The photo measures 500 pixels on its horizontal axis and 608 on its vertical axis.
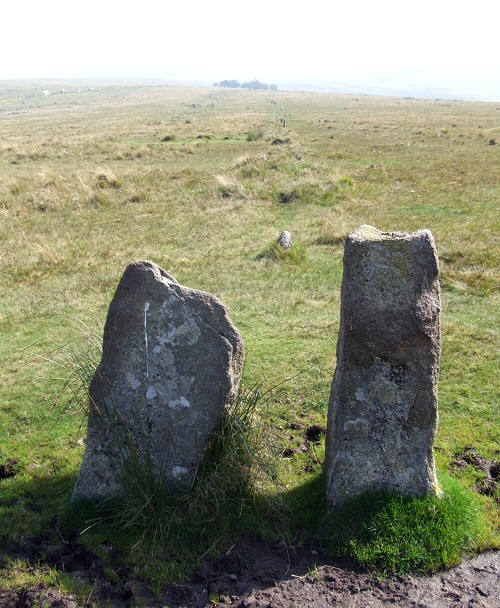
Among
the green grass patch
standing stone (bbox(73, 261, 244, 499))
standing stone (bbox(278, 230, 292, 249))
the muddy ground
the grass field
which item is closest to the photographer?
the muddy ground

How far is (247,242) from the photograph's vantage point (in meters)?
15.2

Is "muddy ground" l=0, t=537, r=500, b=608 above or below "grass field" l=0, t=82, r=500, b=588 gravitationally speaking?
below

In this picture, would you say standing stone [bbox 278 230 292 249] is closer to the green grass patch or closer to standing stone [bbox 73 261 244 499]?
standing stone [bbox 73 261 244 499]

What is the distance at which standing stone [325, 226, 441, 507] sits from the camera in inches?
180

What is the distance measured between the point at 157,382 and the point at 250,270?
8.18m

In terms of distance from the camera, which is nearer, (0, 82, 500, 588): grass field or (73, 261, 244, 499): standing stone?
(73, 261, 244, 499): standing stone

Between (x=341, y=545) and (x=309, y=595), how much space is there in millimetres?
559

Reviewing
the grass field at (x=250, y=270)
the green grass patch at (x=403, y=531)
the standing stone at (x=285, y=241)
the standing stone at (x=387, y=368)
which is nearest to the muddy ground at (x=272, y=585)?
the green grass patch at (x=403, y=531)

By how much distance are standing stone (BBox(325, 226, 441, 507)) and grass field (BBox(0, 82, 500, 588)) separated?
783mm

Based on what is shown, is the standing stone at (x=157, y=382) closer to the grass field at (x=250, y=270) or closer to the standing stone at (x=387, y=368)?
the grass field at (x=250, y=270)

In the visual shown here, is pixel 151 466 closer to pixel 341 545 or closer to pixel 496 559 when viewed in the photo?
pixel 341 545

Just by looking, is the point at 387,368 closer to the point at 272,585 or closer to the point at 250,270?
the point at 272,585

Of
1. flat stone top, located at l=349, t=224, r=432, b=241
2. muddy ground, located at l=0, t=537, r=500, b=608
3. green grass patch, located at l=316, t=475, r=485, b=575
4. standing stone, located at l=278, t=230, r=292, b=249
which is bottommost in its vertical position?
muddy ground, located at l=0, t=537, r=500, b=608

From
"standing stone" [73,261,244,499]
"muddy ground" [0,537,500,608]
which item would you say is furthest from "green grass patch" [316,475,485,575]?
"standing stone" [73,261,244,499]
